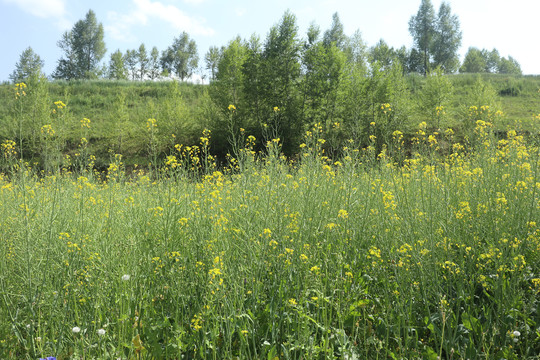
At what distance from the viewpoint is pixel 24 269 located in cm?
271

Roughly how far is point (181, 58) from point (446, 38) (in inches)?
1619

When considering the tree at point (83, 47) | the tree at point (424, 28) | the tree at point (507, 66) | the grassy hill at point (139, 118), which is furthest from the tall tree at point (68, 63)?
the tree at point (507, 66)

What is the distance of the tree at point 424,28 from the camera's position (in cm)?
4528

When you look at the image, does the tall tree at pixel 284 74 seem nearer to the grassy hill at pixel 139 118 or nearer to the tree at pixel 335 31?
the grassy hill at pixel 139 118

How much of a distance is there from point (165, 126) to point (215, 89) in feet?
12.2

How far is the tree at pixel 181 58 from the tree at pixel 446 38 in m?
38.1

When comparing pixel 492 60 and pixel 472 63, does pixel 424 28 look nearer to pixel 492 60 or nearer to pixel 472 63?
pixel 472 63

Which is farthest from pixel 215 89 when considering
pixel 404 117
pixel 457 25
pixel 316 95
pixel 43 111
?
pixel 457 25

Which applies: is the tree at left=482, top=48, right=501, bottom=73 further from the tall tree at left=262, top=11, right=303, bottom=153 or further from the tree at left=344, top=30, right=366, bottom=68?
the tall tree at left=262, top=11, right=303, bottom=153

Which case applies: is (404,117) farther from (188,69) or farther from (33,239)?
(188,69)

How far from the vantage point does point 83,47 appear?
171 feet

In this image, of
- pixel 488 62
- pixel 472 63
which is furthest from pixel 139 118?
pixel 488 62

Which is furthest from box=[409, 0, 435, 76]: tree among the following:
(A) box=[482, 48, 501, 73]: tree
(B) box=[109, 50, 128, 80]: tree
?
(B) box=[109, 50, 128, 80]: tree

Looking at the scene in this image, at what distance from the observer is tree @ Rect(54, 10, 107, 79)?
51.6 meters
